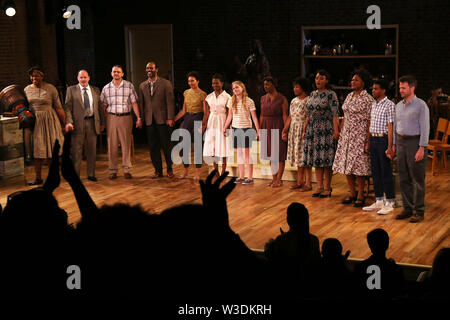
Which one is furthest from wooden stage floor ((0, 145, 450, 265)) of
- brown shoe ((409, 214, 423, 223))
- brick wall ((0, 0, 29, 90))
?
brick wall ((0, 0, 29, 90))

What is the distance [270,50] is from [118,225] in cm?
1080

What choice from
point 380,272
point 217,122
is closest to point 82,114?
point 217,122

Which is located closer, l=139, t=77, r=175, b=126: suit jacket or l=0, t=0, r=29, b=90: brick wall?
l=139, t=77, r=175, b=126: suit jacket

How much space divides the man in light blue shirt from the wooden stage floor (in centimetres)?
22

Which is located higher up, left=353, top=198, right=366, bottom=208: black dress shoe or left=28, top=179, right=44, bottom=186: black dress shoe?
left=28, top=179, right=44, bottom=186: black dress shoe

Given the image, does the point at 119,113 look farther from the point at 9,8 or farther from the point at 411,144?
the point at 411,144

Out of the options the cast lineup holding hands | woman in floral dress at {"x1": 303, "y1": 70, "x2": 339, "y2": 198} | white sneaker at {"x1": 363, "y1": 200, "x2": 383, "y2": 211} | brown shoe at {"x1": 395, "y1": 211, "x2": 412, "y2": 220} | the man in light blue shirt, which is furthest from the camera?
woman in floral dress at {"x1": 303, "y1": 70, "x2": 339, "y2": 198}

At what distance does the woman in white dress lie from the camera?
313 inches

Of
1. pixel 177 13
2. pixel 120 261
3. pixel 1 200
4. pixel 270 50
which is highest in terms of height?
pixel 177 13

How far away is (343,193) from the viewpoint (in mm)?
7324

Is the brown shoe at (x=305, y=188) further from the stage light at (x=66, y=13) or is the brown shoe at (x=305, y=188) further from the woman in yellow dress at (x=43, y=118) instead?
the stage light at (x=66, y=13)

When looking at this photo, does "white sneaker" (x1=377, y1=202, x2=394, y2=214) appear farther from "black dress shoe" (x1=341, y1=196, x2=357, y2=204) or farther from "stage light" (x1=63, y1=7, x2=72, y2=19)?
"stage light" (x1=63, y1=7, x2=72, y2=19)
